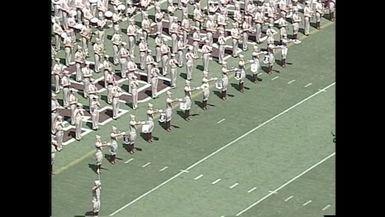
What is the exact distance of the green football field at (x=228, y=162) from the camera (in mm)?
34438

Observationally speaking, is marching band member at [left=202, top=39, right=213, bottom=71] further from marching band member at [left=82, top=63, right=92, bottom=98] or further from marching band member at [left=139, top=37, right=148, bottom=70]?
marching band member at [left=82, top=63, right=92, bottom=98]

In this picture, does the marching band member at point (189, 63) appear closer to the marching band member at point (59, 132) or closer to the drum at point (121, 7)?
the drum at point (121, 7)

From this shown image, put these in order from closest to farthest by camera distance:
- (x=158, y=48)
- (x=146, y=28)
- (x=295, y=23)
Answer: (x=158, y=48) < (x=146, y=28) < (x=295, y=23)

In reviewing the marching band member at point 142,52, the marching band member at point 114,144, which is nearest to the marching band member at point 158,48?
the marching band member at point 142,52

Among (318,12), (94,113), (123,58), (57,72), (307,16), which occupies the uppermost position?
A: (57,72)

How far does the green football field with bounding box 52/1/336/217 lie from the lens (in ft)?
113

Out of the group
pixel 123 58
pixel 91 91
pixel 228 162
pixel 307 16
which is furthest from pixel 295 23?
pixel 228 162

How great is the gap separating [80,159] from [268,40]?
31.7ft

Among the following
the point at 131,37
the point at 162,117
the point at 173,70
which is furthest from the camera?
the point at 131,37

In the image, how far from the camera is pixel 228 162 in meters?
37.1

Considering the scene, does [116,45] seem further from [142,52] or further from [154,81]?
[154,81]

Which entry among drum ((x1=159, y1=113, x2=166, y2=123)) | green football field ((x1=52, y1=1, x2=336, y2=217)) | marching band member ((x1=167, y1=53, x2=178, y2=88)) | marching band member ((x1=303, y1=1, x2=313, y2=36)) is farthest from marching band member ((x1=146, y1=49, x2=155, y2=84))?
marching band member ((x1=303, y1=1, x2=313, y2=36))

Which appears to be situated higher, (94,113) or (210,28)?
(94,113)
